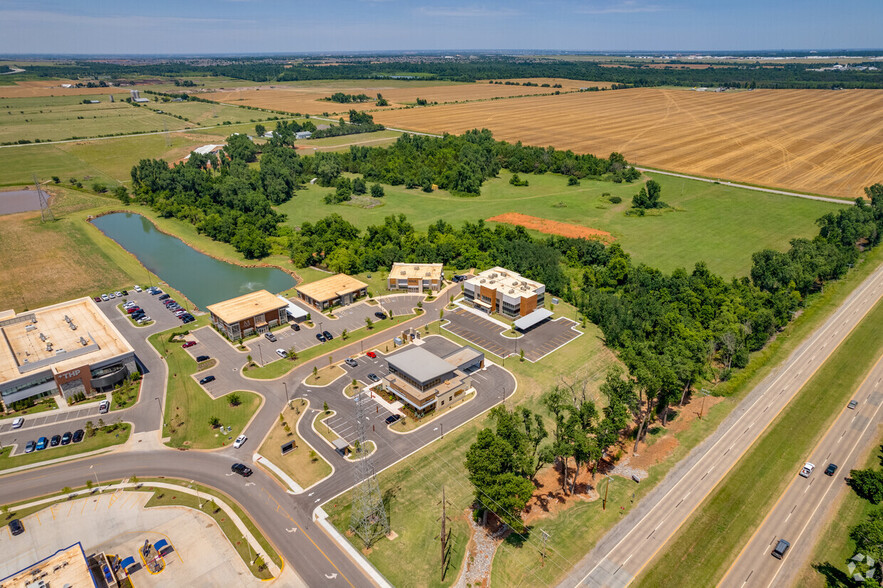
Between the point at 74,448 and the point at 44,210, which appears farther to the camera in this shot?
the point at 44,210

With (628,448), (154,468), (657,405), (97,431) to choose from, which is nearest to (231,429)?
(154,468)

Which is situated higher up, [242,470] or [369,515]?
[369,515]

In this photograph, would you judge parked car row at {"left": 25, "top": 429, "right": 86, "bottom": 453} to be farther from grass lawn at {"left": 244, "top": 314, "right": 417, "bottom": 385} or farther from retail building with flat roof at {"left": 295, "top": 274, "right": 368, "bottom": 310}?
retail building with flat roof at {"left": 295, "top": 274, "right": 368, "bottom": 310}

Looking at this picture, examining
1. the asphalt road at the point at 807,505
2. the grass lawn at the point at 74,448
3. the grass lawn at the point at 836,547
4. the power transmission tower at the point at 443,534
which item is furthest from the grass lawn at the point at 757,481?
the grass lawn at the point at 74,448

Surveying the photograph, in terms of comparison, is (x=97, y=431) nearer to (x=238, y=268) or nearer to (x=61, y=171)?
(x=238, y=268)

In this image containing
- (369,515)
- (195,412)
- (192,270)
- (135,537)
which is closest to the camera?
(369,515)

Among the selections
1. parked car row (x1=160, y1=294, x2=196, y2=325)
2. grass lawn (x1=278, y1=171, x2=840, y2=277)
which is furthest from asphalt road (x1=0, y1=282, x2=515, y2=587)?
grass lawn (x1=278, y1=171, x2=840, y2=277)

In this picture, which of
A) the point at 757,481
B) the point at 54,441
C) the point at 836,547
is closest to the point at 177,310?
the point at 54,441

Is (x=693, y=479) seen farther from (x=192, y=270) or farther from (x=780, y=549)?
(x=192, y=270)
